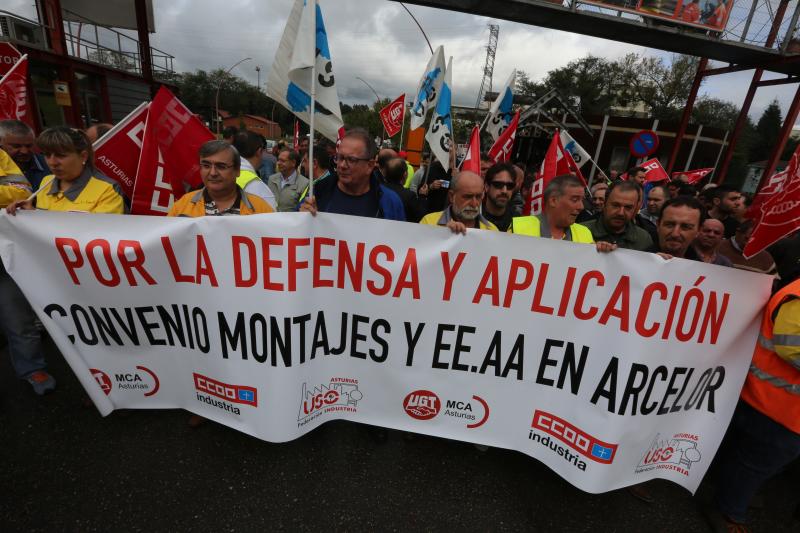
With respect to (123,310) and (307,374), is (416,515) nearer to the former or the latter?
(307,374)

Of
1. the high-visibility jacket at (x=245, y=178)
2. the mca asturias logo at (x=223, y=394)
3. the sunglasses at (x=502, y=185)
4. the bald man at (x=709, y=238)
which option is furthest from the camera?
the high-visibility jacket at (x=245, y=178)

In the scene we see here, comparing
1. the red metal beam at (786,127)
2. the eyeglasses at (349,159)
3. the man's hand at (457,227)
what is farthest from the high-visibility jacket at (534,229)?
the red metal beam at (786,127)

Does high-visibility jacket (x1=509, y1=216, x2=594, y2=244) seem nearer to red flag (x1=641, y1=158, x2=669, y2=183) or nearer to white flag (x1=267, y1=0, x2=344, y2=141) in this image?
white flag (x1=267, y1=0, x2=344, y2=141)

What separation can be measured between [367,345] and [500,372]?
0.80m

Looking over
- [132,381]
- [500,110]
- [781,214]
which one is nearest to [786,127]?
[500,110]

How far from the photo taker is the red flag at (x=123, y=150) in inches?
118

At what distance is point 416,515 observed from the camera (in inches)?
91.8

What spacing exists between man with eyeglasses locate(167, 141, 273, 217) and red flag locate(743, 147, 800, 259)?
2.94m

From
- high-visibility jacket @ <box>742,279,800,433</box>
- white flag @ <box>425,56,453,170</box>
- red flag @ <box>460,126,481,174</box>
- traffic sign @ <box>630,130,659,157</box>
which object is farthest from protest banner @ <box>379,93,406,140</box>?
high-visibility jacket @ <box>742,279,800,433</box>

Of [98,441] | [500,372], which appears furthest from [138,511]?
[500,372]

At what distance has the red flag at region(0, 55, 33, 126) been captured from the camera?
3727 millimetres

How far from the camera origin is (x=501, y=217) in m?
3.58

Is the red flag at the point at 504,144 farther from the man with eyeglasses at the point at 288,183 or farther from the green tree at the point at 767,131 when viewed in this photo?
the green tree at the point at 767,131

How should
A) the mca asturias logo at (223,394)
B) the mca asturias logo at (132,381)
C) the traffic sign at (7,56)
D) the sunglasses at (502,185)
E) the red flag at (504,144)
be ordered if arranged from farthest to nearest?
the red flag at (504,144), the traffic sign at (7,56), the sunglasses at (502,185), the mca asturias logo at (132,381), the mca asturias logo at (223,394)
